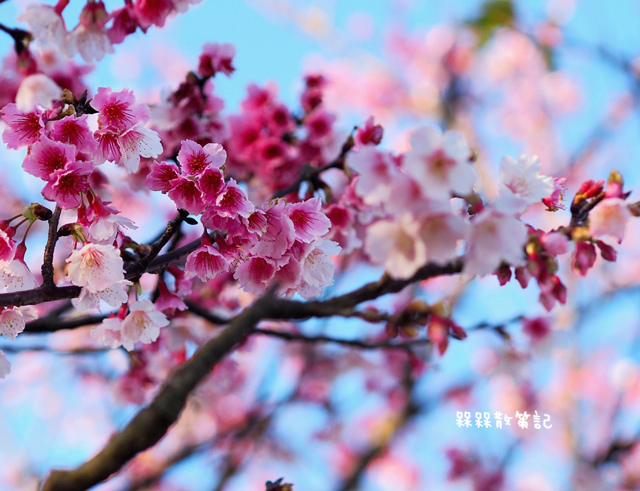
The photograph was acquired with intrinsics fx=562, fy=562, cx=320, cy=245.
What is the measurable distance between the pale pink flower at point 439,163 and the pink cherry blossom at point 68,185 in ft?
2.56

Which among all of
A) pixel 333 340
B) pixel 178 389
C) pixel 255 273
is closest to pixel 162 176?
pixel 255 273

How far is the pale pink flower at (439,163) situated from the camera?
3.35 feet

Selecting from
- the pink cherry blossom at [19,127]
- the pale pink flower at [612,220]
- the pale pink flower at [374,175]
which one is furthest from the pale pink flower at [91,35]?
the pale pink flower at [612,220]

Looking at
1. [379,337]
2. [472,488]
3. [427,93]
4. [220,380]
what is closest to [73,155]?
[220,380]

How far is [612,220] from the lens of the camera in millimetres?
1430

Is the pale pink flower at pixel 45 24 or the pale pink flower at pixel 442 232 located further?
the pale pink flower at pixel 45 24

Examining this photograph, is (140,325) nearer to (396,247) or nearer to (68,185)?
(68,185)

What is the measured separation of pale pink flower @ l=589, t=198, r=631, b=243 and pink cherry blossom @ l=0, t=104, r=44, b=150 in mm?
1434

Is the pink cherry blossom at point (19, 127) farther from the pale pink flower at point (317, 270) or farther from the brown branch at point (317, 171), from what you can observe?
the brown branch at point (317, 171)

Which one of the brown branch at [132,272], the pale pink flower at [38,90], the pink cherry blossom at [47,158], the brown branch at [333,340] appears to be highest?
the pink cherry blossom at [47,158]

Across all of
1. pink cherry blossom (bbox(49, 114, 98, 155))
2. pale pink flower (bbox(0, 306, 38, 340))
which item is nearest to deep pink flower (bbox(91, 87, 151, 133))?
pink cherry blossom (bbox(49, 114, 98, 155))

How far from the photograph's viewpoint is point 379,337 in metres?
4.68

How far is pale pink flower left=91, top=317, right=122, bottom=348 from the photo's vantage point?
170 centimetres

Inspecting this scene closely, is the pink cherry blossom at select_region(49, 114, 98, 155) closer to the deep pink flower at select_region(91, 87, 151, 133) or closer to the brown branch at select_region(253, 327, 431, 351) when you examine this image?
the deep pink flower at select_region(91, 87, 151, 133)
